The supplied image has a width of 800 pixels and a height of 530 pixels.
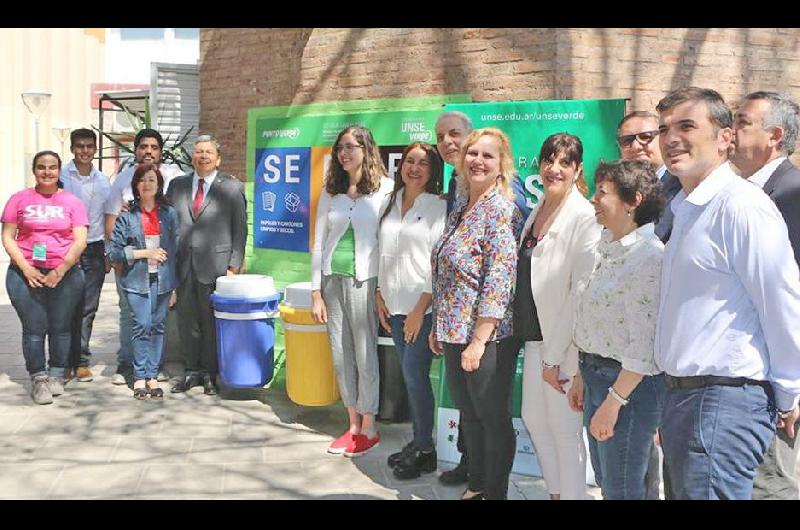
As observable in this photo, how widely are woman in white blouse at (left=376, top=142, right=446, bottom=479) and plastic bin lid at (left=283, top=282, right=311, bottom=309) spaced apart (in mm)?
967

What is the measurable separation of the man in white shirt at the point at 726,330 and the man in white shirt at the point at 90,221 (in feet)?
17.4

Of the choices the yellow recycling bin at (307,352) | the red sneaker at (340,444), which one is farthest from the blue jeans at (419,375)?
the yellow recycling bin at (307,352)

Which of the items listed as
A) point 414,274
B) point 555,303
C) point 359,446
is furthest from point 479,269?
point 359,446

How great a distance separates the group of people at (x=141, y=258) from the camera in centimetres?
579

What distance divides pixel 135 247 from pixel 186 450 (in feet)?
6.04

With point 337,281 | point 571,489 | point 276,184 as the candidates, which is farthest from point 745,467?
point 276,184

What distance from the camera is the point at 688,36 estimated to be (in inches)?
203

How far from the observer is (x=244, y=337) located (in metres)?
5.66

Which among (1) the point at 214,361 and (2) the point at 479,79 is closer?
(2) the point at 479,79

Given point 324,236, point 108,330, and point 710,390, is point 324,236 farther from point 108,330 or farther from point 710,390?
point 108,330

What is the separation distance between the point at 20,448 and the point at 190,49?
28.7m

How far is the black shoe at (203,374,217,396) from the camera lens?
6.09 meters

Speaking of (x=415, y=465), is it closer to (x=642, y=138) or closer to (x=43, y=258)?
(x=642, y=138)

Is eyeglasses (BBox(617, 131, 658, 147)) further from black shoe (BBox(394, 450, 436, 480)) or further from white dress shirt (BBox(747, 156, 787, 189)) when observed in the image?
black shoe (BBox(394, 450, 436, 480))
